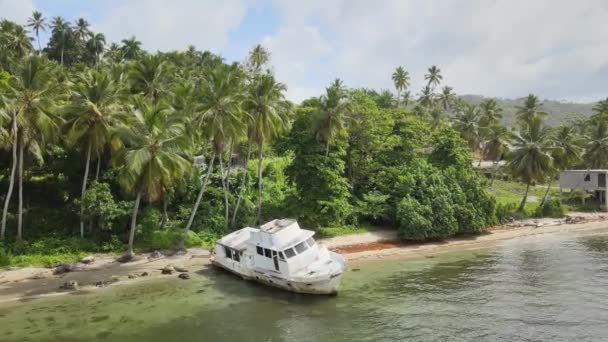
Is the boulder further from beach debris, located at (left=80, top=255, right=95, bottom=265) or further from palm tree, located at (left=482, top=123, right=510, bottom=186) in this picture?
palm tree, located at (left=482, top=123, right=510, bottom=186)

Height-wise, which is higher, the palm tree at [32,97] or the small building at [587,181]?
the palm tree at [32,97]

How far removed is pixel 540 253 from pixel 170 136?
32073 millimetres

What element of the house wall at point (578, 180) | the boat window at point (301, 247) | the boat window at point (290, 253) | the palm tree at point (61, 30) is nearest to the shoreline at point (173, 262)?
the boat window at point (290, 253)

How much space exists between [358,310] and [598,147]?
55309mm

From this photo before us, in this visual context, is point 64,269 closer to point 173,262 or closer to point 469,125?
point 173,262

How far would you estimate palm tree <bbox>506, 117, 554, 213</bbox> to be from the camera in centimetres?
5659

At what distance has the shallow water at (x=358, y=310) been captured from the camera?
23906 millimetres

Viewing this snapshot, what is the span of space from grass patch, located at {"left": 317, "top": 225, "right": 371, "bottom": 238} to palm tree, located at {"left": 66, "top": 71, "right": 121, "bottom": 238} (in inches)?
792

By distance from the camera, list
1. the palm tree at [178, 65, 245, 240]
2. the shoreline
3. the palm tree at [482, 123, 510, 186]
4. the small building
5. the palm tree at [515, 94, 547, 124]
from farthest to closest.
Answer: the palm tree at [515, 94, 547, 124] → the palm tree at [482, 123, 510, 186] → the small building → the palm tree at [178, 65, 245, 240] → the shoreline

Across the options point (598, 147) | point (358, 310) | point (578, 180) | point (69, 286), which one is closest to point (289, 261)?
point (358, 310)

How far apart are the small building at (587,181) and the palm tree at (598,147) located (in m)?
3.38

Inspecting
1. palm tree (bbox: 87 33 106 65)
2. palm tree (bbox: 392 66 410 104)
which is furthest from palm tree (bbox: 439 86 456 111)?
palm tree (bbox: 87 33 106 65)

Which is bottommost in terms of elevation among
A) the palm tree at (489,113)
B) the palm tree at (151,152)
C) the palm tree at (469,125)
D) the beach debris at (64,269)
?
the beach debris at (64,269)

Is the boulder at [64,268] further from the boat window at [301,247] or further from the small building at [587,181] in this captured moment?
the small building at [587,181]
